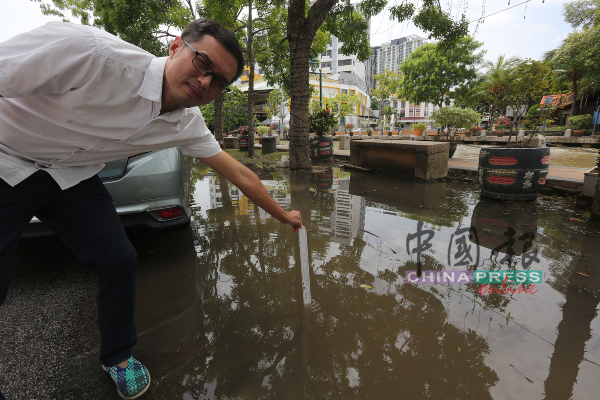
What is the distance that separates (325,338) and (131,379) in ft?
3.31

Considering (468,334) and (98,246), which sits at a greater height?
(98,246)

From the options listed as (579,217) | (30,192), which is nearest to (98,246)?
(30,192)

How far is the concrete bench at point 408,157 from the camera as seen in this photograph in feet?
20.8

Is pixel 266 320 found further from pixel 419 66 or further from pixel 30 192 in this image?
pixel 419 66

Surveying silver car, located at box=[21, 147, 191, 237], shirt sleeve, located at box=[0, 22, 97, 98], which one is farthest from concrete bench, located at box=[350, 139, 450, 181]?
shirt sleeve, located at box=[0, 22, 97, 98]

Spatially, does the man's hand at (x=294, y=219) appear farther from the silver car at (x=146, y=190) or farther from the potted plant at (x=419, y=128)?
the potted plant at (x=419, y=128)

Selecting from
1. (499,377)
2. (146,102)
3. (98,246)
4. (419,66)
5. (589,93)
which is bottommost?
(499,377)

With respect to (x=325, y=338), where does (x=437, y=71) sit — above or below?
above

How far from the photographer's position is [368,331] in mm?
1964

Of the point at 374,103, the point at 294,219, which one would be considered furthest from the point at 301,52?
the point at 374,103

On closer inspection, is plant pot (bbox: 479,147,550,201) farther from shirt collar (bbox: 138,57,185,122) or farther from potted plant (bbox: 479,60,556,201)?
shirt collar (bbox: 138,57,185,122)

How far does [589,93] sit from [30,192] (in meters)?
35.2

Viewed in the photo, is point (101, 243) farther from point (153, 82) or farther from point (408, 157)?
point (408, 157)

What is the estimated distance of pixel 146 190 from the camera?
2.60 m
